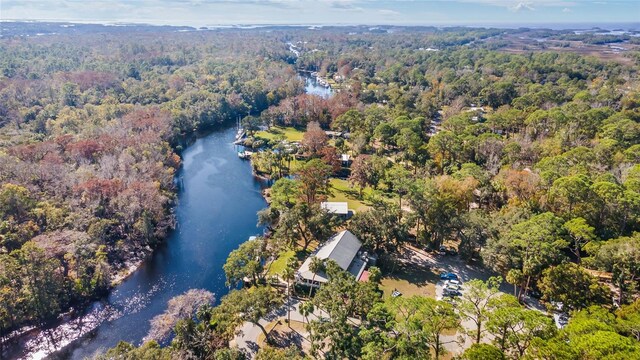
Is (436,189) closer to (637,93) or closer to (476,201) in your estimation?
(476,201)

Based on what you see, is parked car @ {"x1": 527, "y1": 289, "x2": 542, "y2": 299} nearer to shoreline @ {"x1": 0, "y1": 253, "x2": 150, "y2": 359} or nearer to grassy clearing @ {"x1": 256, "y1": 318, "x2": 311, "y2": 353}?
grassy clearing @ {"x1": 256, "y1": 318, "x2": 311, "y2": 353}

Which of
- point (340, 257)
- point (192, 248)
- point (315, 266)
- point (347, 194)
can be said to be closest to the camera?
point (315, 266)

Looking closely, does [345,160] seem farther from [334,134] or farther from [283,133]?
[283,133]

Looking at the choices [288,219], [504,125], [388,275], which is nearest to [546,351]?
[388,275]

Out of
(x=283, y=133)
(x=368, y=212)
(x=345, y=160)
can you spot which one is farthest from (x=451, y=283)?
(x=283, y=133)

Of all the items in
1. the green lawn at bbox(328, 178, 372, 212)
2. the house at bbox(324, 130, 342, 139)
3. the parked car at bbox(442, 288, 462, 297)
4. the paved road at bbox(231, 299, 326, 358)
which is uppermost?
the house at bbox(324, 130, 342, 139)

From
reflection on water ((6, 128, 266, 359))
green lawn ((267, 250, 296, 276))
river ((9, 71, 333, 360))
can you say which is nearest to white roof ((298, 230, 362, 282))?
green lawn ((267, 250, 296, 276))

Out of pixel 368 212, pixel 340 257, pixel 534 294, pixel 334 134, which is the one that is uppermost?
pixel 368 212
